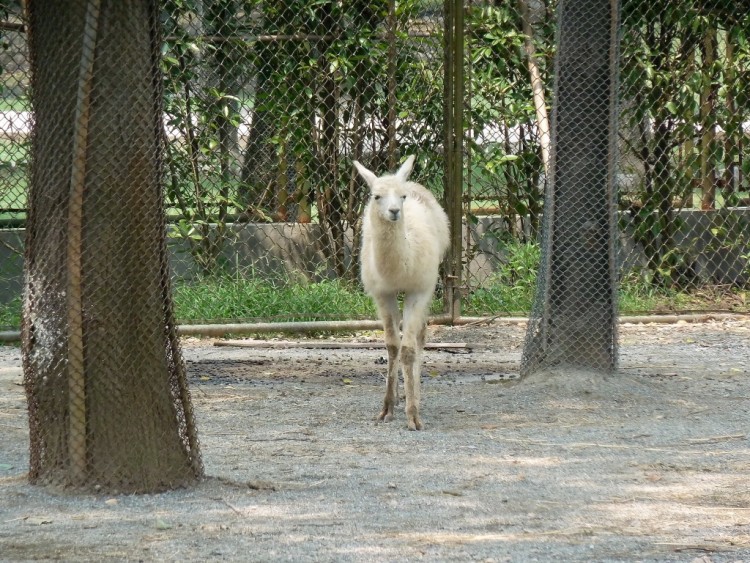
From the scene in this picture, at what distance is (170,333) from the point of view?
4.64 meters

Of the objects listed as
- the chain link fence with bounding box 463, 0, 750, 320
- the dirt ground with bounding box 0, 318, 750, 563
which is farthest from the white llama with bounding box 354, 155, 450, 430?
the chain link fence with bounding box 463, 0, 750, 320

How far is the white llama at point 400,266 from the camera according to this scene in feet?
20.2

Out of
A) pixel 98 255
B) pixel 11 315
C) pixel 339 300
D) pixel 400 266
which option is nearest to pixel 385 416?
pixel 400 266

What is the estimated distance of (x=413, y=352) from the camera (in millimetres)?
6324

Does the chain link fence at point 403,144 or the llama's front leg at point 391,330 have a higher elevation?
the chain link fence at point 403,144

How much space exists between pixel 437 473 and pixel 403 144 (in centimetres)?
495

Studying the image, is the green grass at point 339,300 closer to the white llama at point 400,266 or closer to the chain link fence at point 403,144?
the chain link fence at point 403,144

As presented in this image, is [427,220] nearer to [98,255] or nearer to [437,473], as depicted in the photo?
[437,473]

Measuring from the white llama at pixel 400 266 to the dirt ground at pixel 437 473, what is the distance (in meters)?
0.25

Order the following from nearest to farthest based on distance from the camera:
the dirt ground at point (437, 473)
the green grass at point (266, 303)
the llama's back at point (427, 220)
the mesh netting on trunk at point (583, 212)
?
the dirt ground at point (437, 473), the llama's back at point (427, 220), the mesh netting on trunk at point (583, 212), the green grass at point (266, 303)

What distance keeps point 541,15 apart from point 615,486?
6.10 m

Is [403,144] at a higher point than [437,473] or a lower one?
higher

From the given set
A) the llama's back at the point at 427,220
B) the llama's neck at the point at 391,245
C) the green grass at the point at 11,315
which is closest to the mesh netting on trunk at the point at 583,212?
the llama's back at the point at 427,220

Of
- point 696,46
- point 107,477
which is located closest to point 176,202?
point 696,46
